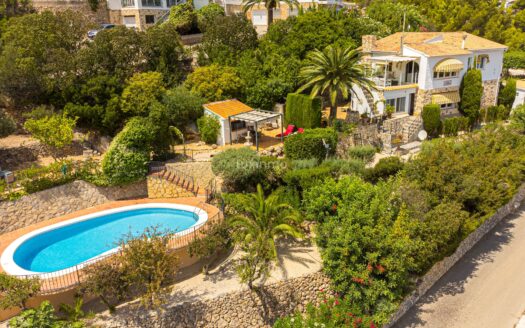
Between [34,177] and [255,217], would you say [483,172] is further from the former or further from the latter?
[34,177]

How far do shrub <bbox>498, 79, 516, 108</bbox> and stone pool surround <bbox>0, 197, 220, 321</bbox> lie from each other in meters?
40.7

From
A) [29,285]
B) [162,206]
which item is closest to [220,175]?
[162,206]

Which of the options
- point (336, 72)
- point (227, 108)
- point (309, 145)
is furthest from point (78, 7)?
point (309, 145)

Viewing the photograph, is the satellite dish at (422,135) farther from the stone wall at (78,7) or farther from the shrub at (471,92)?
the stone wall at (78,7)

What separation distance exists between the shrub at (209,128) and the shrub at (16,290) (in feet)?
67.7

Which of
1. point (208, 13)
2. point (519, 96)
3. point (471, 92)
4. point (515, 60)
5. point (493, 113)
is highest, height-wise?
point (208, 13)

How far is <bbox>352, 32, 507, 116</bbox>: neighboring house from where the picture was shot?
41.2 meters

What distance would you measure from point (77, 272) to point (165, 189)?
11692mm

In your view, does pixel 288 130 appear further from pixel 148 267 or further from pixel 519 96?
pixel 519 96

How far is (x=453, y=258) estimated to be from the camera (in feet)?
91.8

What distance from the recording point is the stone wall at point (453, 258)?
24109 mm

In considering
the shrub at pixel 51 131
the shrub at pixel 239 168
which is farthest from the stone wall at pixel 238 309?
the shrub at pixel 51 131

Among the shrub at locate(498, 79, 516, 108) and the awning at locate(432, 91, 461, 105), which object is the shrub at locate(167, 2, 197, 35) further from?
the shrub at locate(498, 79, 516, 108)

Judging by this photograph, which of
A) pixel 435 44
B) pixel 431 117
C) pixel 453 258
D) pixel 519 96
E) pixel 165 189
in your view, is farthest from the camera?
pixel 519 96
